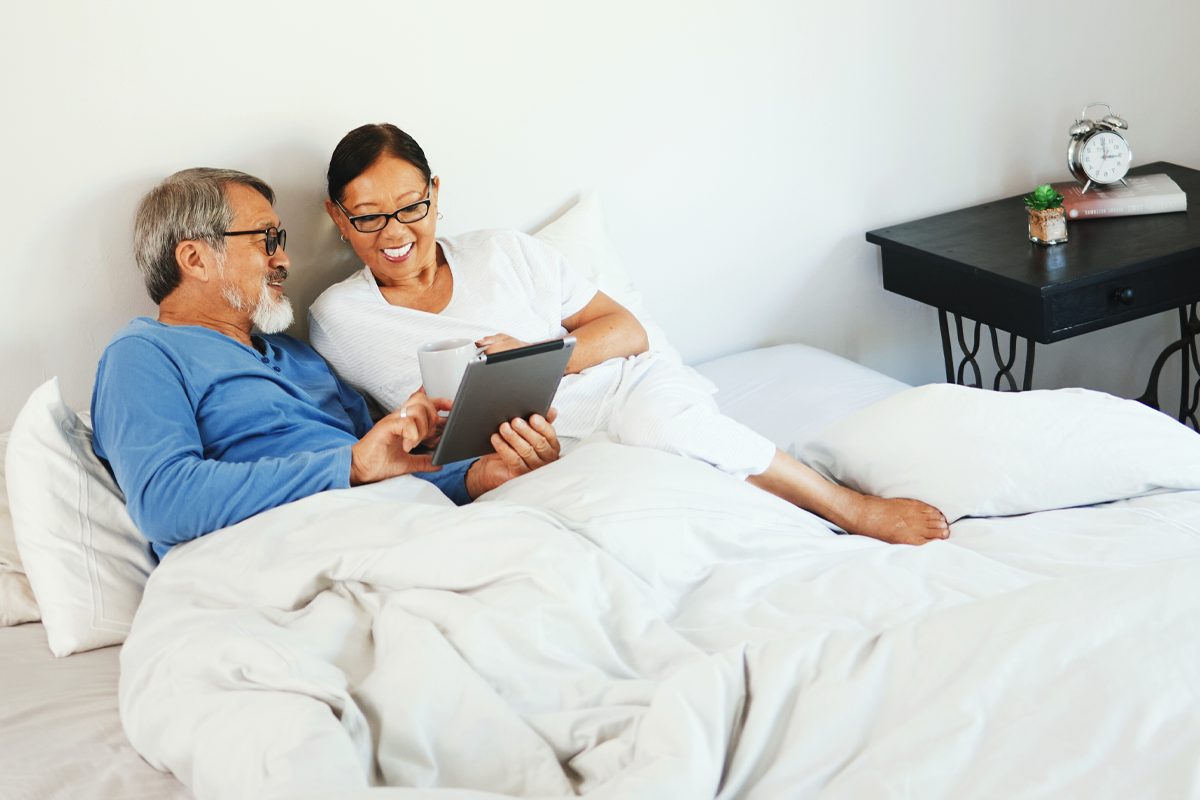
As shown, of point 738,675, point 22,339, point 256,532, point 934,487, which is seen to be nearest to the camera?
point 738,675

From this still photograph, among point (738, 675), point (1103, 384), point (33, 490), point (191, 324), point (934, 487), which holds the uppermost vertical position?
point (191, 324)

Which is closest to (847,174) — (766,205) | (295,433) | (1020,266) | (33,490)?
(766,205)

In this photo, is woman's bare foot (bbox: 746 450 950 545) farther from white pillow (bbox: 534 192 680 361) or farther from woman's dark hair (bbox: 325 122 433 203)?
woman's dark hair (bbox: 325 122 433 203)

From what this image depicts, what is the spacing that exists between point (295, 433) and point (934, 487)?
0.97 metres

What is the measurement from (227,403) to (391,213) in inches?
16.5

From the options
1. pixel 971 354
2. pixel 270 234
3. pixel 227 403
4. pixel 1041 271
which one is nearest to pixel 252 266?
pixel 270 234

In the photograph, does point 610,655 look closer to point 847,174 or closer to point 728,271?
point 728,271

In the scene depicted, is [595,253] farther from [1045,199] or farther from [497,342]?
[1045,199]

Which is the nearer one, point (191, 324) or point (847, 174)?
point (191, 324)

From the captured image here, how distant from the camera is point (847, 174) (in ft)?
8.64

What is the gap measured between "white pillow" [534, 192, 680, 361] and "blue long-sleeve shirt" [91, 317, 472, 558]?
0.52 meters

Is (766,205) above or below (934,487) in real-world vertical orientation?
above

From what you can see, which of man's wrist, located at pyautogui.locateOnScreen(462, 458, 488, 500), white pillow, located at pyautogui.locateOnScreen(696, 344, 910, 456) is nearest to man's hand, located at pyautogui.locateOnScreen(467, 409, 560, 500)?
man's wrist, located at pyautogui.locateOnScreen(462, 458, 488, 500)

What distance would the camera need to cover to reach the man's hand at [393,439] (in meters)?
1.69
